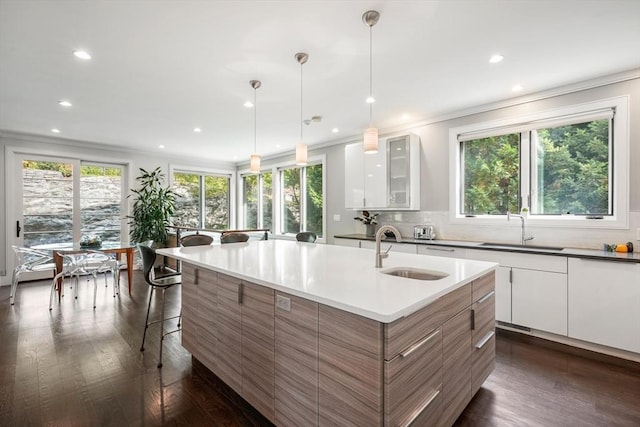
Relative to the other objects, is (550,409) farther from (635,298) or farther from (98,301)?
(98,301)

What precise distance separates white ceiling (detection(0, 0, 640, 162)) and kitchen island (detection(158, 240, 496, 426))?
1.66m

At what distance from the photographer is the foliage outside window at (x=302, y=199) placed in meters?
6.05

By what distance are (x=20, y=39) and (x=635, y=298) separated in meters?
5.16

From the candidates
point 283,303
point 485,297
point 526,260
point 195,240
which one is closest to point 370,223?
point 526,260

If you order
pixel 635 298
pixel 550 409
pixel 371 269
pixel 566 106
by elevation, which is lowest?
pixel 550 409

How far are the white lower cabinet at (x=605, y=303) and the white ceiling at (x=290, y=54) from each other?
5.90 feet

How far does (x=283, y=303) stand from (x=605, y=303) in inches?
109

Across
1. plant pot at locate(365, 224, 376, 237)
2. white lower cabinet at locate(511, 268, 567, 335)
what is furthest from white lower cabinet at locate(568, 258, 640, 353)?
plant pot at locate(365, 224, 376, 237)

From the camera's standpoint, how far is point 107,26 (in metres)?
2.13

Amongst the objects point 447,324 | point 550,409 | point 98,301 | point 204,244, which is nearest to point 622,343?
point 550,409

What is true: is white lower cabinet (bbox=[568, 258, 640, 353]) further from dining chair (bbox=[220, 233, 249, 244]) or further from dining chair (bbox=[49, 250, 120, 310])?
dining chair (bbox=[49, 250, 120, 310])

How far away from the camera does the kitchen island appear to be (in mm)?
1241

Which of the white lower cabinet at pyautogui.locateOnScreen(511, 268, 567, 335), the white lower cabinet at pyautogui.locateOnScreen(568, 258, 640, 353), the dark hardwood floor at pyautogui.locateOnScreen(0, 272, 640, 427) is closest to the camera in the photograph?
the dark hardwood floor at pyautogui.locateOnScreen(0, 272, 640, 427)

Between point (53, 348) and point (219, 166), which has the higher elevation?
point (219, 166)
